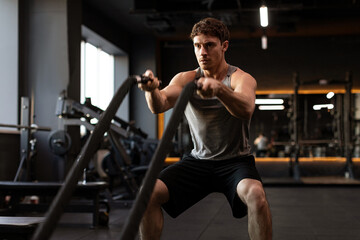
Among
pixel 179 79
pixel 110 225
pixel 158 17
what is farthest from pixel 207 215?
pixel 158 17

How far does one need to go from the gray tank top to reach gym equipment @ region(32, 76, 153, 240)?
46 cm

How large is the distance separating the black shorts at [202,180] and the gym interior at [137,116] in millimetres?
195

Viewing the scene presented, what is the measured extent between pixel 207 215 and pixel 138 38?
7.34 meters

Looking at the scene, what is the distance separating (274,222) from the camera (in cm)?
465

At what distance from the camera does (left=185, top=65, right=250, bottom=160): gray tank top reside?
233 centimetres

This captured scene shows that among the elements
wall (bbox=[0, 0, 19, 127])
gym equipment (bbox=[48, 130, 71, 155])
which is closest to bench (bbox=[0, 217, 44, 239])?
gym equipment (bbox=[48, 130, 71, 155])

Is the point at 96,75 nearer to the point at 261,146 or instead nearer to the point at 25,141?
the point at 261,146

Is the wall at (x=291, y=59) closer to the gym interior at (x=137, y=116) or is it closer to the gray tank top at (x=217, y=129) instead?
the gym interior at (x=137, y=116)

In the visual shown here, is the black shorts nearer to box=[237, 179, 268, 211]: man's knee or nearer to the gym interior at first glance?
box=[237, 179, 268, 211]: man's knee

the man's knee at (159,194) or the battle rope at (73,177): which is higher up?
the battle rope at (73,177)

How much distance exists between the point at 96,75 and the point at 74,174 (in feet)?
28.4

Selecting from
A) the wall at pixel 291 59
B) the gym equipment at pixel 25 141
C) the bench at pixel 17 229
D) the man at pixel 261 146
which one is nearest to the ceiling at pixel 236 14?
the wall at pixel 291 59

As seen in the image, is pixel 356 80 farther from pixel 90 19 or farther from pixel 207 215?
pixel 207 215

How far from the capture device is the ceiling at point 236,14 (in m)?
8.15
